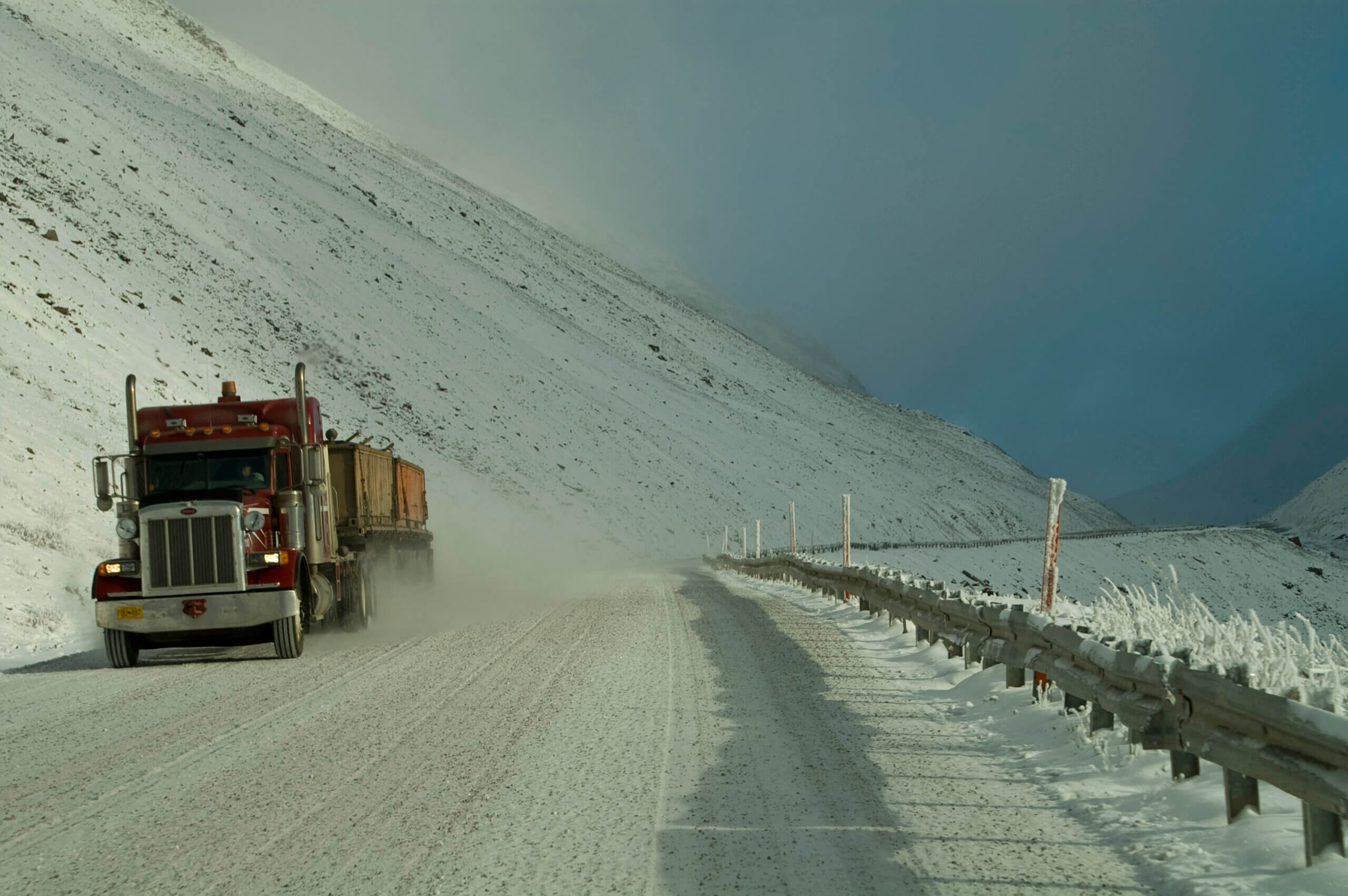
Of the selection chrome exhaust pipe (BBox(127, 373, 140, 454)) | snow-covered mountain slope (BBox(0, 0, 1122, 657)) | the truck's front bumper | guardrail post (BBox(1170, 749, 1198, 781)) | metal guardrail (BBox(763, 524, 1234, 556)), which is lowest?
metal guardrail (BBox(763, 524, 1234, 556))

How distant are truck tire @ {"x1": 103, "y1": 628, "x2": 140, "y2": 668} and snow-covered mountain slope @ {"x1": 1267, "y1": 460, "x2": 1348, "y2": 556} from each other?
81.4m

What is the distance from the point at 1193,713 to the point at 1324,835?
1068mm

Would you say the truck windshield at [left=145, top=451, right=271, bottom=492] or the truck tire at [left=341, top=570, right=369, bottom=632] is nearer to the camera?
the truck windshield at [left=145, top=451, right=271, bottom=492]

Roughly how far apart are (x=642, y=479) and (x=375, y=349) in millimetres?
19638

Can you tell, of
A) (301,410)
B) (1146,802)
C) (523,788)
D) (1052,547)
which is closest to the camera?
(1146,802)

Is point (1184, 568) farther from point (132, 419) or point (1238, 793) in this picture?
point (1238, 793)

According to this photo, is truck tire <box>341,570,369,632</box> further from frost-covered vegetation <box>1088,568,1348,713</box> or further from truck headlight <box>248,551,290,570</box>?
frost-covered vegetation <box>1088,568,1348,713</box>

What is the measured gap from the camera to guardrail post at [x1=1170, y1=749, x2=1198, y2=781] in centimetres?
A: 577

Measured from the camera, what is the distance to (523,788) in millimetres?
6426

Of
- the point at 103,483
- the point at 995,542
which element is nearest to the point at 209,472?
the point at 103,483

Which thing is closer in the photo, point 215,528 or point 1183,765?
point 1183,765

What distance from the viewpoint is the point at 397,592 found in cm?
2116

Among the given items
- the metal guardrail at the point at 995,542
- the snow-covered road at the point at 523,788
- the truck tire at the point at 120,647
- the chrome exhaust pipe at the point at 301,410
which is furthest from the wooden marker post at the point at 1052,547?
the metal guardrail at the point at 995,542

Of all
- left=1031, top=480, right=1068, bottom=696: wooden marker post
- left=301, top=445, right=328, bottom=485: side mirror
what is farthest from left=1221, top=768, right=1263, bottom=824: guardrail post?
left=301, top=445, right=328, bottom=485: side mirror
